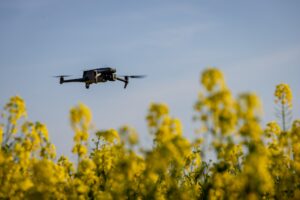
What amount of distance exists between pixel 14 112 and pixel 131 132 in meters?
3.45

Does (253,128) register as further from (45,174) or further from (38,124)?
(38,124)

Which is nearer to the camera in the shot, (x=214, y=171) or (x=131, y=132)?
(x=214, y=171)

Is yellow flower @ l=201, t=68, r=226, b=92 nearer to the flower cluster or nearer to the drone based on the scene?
the flower cluster

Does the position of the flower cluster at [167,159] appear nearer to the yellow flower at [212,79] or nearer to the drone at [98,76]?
the yellow flower at [212,79]

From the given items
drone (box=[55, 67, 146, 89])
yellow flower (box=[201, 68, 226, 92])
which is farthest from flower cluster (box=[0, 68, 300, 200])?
drone (box=[55, 67, 146, 89])

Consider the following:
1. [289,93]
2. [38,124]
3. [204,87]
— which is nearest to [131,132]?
[38,124]

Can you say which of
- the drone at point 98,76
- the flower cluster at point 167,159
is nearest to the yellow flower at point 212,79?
the flower cluster at point 167,159

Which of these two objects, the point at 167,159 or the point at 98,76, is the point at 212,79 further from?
the point at 98,76

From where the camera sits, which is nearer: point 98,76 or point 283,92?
point 283,92

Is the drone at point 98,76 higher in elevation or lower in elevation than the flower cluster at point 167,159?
higher

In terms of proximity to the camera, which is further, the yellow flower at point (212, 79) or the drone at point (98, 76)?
the drone at point (98, 76)

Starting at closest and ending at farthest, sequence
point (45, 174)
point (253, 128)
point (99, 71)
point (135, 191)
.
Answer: point (253, 128) → point (45, 174) → point (135, 191) → point (99, 71)

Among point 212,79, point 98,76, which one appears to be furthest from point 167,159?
point 98,76

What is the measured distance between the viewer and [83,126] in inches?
500
